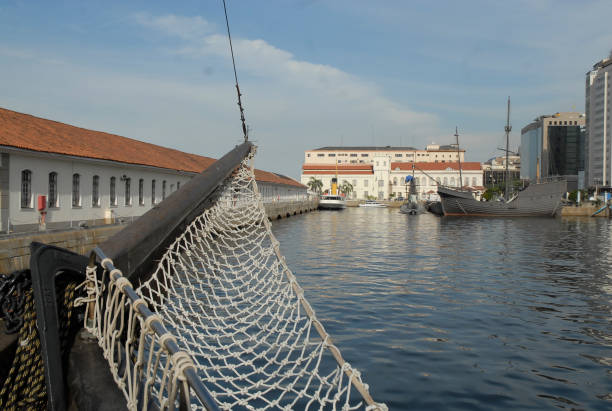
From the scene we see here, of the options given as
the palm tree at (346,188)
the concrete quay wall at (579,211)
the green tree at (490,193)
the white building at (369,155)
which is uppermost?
the white building at (369,155)

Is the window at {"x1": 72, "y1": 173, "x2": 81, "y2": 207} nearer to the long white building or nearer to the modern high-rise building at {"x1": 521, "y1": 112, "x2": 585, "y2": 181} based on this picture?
the long white building

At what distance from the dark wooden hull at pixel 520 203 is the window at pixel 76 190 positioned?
4358 cm

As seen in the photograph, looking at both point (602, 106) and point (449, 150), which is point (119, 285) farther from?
point (449, 150)

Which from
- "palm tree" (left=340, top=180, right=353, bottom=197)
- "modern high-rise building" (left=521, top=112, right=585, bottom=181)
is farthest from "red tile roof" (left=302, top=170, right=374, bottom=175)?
"modern high-rise building" (left=521, top=112, right=585, bottom=181)

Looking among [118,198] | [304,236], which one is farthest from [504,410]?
[304,236]

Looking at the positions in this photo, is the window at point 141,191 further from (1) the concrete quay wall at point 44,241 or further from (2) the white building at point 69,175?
Result: (1) the concrete quay wall at point 44,241

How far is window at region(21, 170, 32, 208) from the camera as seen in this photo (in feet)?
57.1

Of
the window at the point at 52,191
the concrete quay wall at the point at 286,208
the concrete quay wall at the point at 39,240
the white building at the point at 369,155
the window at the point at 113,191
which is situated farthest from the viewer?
the white building at the point at 369,155

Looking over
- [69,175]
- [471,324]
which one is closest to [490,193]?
[69,175]

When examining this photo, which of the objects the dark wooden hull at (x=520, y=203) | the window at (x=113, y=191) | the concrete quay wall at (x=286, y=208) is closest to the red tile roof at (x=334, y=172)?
the concrete quay wall at (x=286, y=208)

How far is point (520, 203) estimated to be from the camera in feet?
181

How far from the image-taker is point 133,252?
259cm

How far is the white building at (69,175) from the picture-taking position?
16656 mm

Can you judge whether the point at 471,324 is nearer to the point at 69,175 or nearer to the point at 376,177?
the point at 69,175
